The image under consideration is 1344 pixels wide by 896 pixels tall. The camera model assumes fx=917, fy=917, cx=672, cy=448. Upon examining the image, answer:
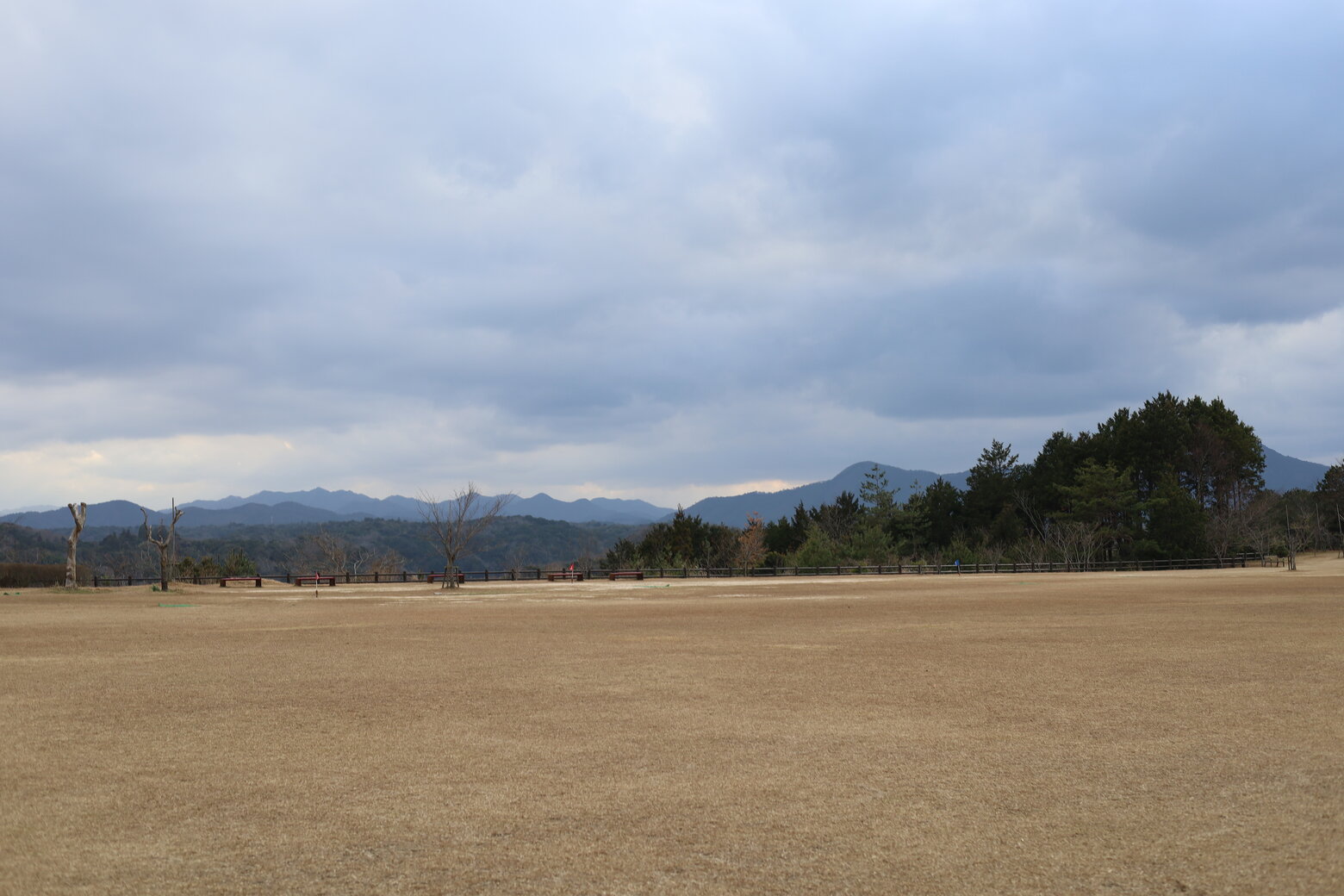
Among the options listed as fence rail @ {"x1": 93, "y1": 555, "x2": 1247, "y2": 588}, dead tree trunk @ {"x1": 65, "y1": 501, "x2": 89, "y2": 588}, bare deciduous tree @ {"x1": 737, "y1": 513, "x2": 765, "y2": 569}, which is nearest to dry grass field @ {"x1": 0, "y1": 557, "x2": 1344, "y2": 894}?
dead tree trunk @ {"x1": 65, "y1": 501, "x2": 89, "y2": 588}

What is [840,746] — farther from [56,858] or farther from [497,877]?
[56,858]

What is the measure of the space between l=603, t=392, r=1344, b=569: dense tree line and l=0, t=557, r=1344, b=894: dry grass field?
45.7 m

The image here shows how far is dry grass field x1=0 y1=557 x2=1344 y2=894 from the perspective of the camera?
15.6 feet

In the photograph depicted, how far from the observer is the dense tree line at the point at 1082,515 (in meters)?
59.8

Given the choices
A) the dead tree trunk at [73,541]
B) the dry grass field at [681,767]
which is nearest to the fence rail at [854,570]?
the dead tree trunk at [73,541]

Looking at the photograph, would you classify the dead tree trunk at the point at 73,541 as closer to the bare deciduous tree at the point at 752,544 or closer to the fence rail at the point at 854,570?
the fence rail at the point at 854,570

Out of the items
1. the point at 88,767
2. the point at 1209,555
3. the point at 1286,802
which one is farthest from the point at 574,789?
the point at 1209,555

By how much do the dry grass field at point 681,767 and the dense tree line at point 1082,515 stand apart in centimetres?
4566

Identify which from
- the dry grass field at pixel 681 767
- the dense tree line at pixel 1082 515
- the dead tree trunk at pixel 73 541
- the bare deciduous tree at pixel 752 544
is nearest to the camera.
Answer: the dry grass field at pixel 681 767

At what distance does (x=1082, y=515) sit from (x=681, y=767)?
63083 mm

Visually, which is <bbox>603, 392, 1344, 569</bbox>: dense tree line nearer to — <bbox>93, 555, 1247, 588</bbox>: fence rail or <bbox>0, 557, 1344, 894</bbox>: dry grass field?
<bbox>93, 555, 1247, 588</bbox>: fence rail

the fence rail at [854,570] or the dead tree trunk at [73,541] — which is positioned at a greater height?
the dead tree trunk at [73,541]

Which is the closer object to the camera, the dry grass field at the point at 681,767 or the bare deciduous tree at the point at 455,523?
the dry grass field at the point at 681,767

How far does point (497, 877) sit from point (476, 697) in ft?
17.7
